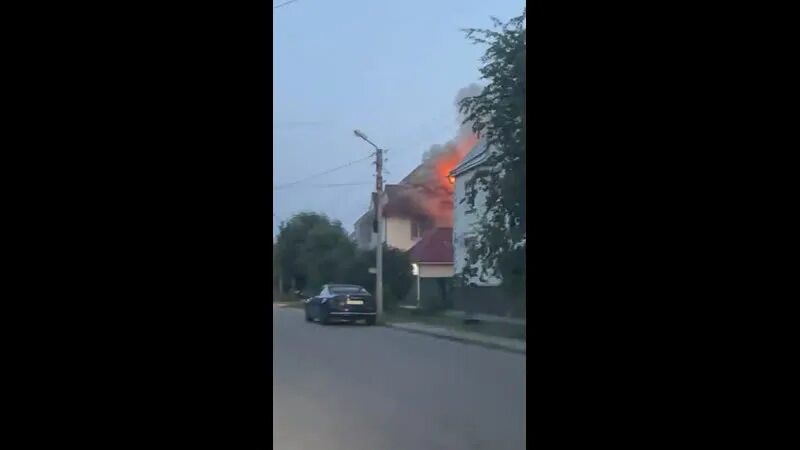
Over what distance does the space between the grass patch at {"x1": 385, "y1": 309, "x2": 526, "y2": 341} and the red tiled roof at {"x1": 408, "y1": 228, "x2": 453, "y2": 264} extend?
3.57ft

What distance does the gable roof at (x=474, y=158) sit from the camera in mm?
11758

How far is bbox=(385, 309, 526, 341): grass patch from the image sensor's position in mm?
12539

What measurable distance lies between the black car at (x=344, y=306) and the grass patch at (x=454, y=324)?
365 mm

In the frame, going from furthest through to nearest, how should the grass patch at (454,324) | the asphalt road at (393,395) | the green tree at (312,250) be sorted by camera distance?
the grass patch at (454,324), the green tree at (312,250), the asphalt road at (393,395)

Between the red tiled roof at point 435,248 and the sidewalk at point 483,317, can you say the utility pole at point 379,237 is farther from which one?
the sidewalk at point 483,317

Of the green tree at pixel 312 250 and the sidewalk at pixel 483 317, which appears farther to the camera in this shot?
the sidewalk at pixel 483 317

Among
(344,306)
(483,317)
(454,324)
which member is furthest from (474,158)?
(344,306)

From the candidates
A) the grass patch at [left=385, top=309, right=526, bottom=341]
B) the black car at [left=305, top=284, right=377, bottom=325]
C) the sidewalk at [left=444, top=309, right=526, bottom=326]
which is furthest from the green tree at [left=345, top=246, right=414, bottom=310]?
the sidewalk at [left=444, top=309, right=526, bottom=326]

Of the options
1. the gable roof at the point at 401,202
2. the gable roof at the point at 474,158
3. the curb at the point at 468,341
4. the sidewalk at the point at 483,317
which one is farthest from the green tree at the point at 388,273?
the gable roof at the point at 474,158

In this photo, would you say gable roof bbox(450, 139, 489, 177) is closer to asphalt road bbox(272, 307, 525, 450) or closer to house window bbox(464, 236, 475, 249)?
house window bbox(464, 236, 475, 249)
